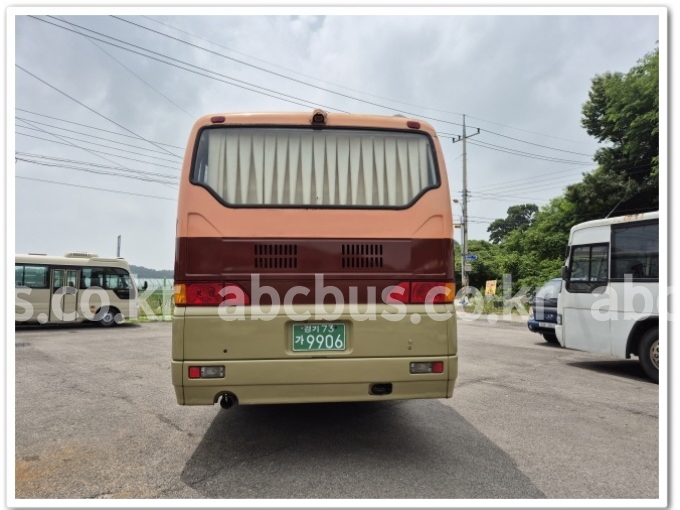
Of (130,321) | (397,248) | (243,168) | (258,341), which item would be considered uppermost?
(243,168)

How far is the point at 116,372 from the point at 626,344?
8.42 meters

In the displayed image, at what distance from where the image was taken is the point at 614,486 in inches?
139

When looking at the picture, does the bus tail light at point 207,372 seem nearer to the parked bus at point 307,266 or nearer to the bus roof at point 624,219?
the parked bus at point 307,266

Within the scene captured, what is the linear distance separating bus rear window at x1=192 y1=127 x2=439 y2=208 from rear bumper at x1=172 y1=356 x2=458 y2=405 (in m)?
1.30

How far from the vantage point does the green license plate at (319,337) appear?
12.6 feet

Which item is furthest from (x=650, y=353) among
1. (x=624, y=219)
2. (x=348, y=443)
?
(x=348, y=443)

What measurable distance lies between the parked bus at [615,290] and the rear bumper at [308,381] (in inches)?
206

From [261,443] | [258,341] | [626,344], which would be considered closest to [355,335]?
[258,341]

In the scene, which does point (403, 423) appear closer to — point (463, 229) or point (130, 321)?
point (130, 321)

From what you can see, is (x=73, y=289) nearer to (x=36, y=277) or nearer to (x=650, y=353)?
(x=36, y=277)

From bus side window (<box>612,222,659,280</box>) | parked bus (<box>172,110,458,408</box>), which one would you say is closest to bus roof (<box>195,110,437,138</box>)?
parked bus (<box>172,110,458,408</box>)

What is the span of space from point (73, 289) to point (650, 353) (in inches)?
685

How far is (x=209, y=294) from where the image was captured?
3764 mm

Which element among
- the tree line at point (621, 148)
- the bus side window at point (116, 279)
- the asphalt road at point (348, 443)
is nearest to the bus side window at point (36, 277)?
the bus side window at point (116, 279)
